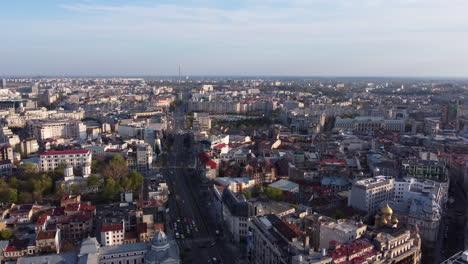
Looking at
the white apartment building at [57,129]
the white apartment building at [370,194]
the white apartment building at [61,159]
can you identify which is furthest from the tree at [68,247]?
the white apartment building at [57,129]

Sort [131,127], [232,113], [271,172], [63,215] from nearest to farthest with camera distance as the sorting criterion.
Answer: [63,215], [271,172], [131,127], [232,113]

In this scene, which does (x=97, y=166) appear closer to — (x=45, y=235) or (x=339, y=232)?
(x=45, y=235)

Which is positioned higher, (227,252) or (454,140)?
(454,140)

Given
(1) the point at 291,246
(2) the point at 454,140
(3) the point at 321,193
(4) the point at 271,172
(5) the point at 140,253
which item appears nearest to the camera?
(1) the point at 291,246

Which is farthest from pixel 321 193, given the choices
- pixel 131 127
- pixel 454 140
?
pixel 131 127

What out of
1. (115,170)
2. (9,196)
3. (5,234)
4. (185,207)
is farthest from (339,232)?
(9,196)

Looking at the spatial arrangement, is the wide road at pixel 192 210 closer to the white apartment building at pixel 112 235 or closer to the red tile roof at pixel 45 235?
the white apartment building at pixel 112 235

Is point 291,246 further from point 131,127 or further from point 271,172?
point 131,127
